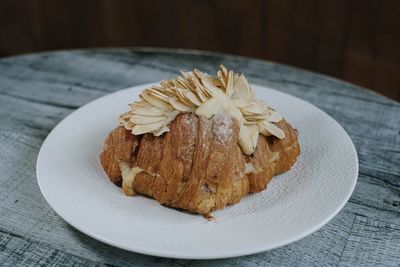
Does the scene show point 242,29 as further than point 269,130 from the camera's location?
Yes

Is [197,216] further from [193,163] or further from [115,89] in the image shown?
[115,89]

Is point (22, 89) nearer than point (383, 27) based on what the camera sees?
Yes

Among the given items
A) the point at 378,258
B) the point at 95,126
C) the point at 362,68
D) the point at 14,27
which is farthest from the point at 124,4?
the point at 378,258

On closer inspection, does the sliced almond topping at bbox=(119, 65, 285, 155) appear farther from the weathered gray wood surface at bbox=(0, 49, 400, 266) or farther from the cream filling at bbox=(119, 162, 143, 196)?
the weathered gray wood surface at bbox=(0, 49, 400, 266)

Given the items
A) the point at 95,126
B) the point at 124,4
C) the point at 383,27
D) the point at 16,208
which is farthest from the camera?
the point at 124,4

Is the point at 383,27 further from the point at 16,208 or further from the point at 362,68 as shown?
the point at 16,208

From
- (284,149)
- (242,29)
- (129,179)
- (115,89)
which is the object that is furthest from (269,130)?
(242,29)

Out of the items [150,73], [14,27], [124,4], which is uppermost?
[150,73]
